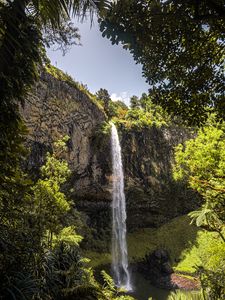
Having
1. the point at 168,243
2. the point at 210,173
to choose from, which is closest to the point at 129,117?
the point at 168,243

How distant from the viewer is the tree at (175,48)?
12.0ft

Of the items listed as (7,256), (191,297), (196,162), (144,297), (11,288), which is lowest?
(144,297)

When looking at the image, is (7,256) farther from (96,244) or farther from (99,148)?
(96,244)

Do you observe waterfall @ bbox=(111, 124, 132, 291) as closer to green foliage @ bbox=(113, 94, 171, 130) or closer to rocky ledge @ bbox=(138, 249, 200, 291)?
rocky ledge @ bbox=(138, 249, 200, 291)

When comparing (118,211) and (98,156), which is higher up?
(98,156)

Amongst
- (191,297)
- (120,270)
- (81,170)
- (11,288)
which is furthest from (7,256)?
(120,270)

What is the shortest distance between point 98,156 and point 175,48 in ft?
73.9

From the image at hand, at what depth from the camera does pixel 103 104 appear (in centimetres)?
3131

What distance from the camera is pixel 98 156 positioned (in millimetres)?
26609

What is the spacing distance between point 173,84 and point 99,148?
72.4ft

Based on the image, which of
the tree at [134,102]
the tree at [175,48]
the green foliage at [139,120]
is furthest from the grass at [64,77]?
the tree at [175,48]

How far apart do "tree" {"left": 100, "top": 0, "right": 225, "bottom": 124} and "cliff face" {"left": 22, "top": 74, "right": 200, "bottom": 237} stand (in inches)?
571

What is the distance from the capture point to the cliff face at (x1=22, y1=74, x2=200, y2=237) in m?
21.1

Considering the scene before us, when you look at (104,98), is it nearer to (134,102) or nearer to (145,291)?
(134,102)
